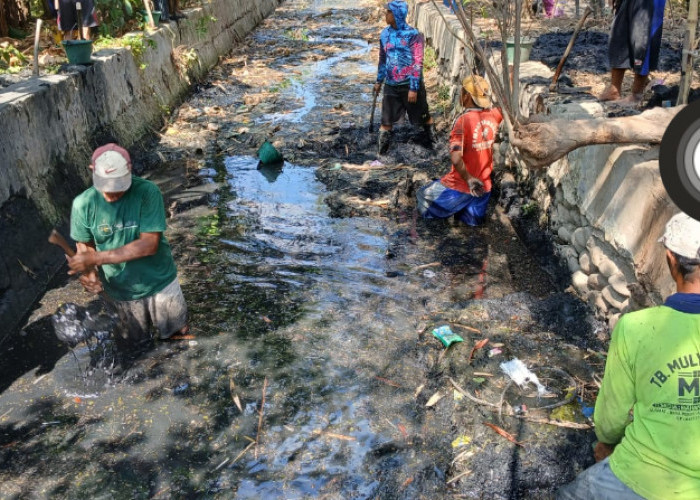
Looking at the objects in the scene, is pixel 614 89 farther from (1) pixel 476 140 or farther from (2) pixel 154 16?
(2) pixel 154 16

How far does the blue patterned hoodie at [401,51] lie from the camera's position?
8.66 metres

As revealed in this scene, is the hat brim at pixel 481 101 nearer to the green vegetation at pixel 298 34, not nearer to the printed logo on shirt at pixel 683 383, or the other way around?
the printed logo on shirt at pixel 683 383

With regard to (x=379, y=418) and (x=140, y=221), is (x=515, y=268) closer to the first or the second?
(x=379, y=418)

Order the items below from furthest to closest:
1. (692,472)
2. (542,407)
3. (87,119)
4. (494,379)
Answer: (87,119) → (494,379) → (542,407) → (692,472)

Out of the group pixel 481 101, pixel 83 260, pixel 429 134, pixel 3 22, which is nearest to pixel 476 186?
pixel 481 101

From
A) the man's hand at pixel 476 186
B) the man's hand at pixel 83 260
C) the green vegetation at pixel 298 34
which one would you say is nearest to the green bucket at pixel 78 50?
the man's hand at pixel 83 260

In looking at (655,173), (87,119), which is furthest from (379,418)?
(87,119)

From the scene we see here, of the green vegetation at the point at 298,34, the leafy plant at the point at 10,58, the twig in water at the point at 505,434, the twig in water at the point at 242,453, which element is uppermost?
the leafy plant at the point at 10,58

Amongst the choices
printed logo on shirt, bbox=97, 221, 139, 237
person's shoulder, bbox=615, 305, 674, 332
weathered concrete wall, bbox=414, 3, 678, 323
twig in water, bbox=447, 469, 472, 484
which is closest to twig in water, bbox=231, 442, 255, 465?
twig in water, bbox=447, 469, 472, 484

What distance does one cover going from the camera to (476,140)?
6.68 meters

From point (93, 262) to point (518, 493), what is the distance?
3.22 meters

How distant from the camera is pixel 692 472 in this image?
2.46 metres

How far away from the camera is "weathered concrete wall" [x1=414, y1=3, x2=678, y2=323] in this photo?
429cm

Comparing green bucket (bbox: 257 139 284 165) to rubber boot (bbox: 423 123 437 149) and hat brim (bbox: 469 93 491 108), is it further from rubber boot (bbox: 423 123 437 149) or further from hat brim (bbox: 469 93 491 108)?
hat brim (bbox: 469 93 491 108)
